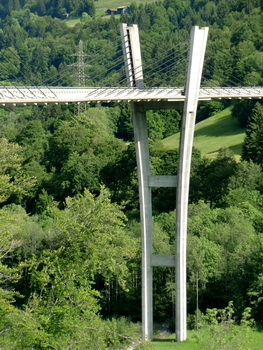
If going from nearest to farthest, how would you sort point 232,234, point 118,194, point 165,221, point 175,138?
point 232,234
point 165,221
point 118,194
point 175,138

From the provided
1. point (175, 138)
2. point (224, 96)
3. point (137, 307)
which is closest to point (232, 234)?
point (137, 307)

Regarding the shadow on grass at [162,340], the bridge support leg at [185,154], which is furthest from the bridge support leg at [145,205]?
the bridge support leg at [185,154]

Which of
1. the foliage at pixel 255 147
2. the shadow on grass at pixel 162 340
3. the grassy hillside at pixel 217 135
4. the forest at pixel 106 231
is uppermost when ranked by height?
the grassy hillside at pixel 217 135

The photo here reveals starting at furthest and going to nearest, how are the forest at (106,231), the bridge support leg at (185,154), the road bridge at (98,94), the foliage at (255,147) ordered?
1. the foliage at (255,147)
2. the bridge support leg at (185,154)
3. the forest at (106,231)
4. the road bridge at (98,94)

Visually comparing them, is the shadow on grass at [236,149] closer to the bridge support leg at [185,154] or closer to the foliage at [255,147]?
the foliage at [255,147]

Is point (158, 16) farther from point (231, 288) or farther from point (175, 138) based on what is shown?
point (231, 288)

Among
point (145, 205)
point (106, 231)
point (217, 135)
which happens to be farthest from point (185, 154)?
point (217, 135)

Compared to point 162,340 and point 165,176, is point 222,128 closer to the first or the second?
point 162,340
